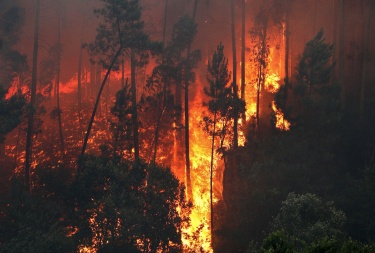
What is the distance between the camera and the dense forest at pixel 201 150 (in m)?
19.4

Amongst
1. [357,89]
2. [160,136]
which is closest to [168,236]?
[160,136]

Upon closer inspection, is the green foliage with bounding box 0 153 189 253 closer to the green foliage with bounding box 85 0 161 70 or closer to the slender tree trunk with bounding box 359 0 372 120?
the green foliage with bounding box 85 0 161 70

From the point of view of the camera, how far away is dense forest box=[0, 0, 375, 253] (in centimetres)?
1936

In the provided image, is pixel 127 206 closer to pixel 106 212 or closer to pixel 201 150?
pixel 106 212

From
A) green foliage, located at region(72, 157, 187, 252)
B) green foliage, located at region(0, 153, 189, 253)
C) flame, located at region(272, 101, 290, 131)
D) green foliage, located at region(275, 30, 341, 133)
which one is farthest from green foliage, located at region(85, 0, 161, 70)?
green foliage, located at region(275, 30, 341, 133)

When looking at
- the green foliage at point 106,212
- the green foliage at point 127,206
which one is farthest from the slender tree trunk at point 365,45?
the green foliage at point 106,212

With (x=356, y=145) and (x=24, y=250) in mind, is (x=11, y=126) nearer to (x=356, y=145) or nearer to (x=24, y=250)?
(x=24, y=250)

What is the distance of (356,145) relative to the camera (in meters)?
29.7

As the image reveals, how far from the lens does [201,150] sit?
42094 millimetres

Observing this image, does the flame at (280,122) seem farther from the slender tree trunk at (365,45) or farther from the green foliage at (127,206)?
the green foliage at (127,206)

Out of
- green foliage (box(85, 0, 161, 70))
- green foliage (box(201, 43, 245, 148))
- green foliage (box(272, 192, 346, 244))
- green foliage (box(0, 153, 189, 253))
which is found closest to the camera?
green foliage (box(272, 192, 346, 244))

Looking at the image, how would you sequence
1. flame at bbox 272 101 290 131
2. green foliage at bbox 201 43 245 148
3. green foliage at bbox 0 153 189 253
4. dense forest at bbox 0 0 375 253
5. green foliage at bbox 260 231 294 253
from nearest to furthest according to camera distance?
1. green foliage at bbox 260 231 294 253
2. green foliage at bbox 0 153 189 253
3. dense forest at bbox 0 0 375 253
4. green foliage at bbox 201 43 245 148
5. flame at bbox 272 101 290 131

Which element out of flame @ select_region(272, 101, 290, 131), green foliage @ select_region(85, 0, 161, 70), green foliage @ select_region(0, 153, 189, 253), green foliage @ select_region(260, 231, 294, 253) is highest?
green foliage @ select_region(85, 0, 161, 70)

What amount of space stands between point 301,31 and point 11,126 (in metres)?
36.0
